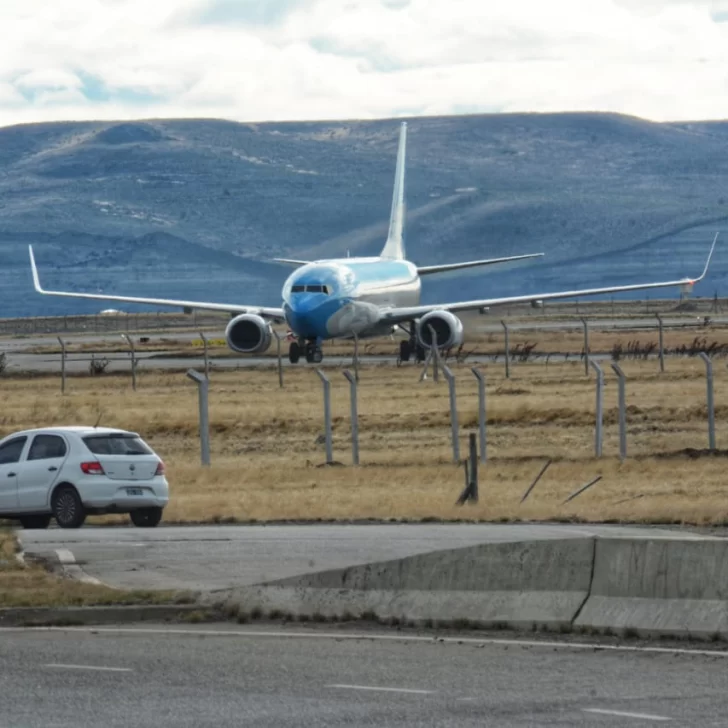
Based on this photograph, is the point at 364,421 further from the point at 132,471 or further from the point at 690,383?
the point at 132,471

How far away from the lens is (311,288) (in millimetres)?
62781

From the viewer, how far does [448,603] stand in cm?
1524

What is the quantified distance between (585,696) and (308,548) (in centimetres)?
1035

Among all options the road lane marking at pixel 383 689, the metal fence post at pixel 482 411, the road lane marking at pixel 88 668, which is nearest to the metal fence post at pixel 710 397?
the metal fence post at pixel 482 411

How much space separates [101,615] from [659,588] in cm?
479

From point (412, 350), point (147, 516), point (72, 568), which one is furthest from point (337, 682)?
point (412, 350)

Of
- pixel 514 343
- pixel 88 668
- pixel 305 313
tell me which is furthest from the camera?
pixel 514 343

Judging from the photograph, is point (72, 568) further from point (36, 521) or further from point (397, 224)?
point (397, 224)

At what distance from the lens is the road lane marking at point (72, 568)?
61.3 feet

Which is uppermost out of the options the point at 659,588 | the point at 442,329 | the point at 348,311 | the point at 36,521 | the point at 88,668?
the point at 659,588

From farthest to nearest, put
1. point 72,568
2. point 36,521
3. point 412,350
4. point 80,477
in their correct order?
point 412,350 → point 36,521 → point 80,477 → point 72,568

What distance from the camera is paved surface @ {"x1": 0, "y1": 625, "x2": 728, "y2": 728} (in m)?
11.0

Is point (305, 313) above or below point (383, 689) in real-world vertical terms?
below

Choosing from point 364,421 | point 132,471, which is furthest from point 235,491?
point 364,421
